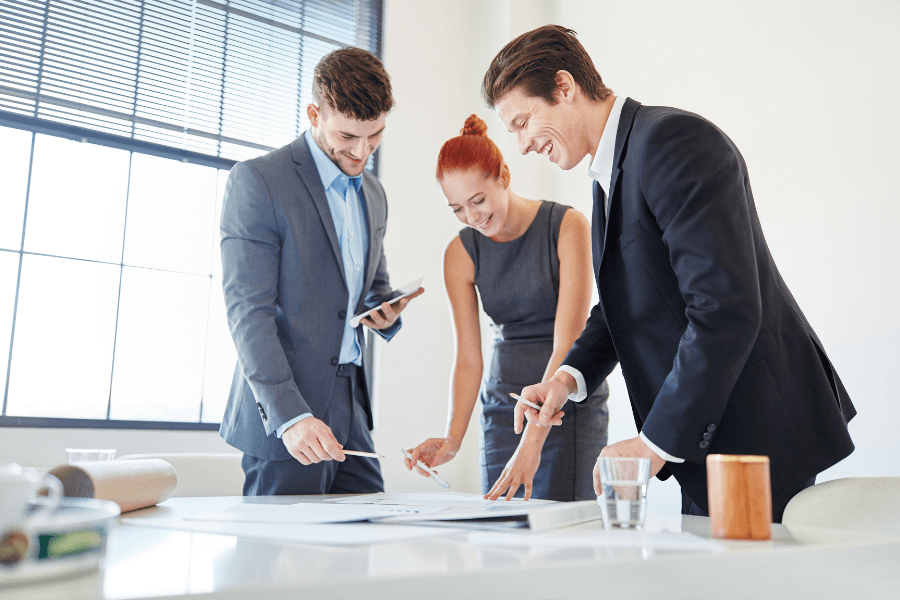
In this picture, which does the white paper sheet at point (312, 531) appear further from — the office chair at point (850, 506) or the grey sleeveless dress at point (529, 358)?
the grey sleeveless dress at point (529, 358)

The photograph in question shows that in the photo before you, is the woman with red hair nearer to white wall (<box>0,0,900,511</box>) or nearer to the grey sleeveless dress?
the grey sleeveless dress

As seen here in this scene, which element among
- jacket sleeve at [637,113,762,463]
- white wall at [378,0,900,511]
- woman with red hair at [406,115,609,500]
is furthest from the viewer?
white wall at [378,0,900,511]

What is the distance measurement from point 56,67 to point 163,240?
0.97 m

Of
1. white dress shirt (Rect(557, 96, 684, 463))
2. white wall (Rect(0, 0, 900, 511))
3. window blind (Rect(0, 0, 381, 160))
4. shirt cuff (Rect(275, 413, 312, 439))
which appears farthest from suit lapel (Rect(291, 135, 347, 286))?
window blind (Rect(0, 0, 381, 160))

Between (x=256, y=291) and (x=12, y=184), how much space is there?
8.18 feet

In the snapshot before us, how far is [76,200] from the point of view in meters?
3.49

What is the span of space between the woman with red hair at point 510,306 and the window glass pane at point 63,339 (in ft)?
7.26

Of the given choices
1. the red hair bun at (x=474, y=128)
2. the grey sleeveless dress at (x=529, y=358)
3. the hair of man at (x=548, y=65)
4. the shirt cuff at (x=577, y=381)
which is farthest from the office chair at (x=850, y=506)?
the red hair bun at (x=474, y=128)

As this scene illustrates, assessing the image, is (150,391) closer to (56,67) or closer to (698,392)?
(56,67)

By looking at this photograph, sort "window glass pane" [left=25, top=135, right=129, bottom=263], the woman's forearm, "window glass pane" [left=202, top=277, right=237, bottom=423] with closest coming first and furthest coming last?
the woman's forearm < "window glass pane" [left=25, top=135, right=129, bottom=263] < "window glass pane" [left=202, top=277, right=237, bottom=423]

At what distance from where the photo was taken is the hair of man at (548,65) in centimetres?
133

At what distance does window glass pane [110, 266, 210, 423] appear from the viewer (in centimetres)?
351

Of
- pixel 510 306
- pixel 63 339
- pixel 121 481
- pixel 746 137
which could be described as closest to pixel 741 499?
pixel 121 481

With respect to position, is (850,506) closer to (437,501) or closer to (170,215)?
(437,501)
